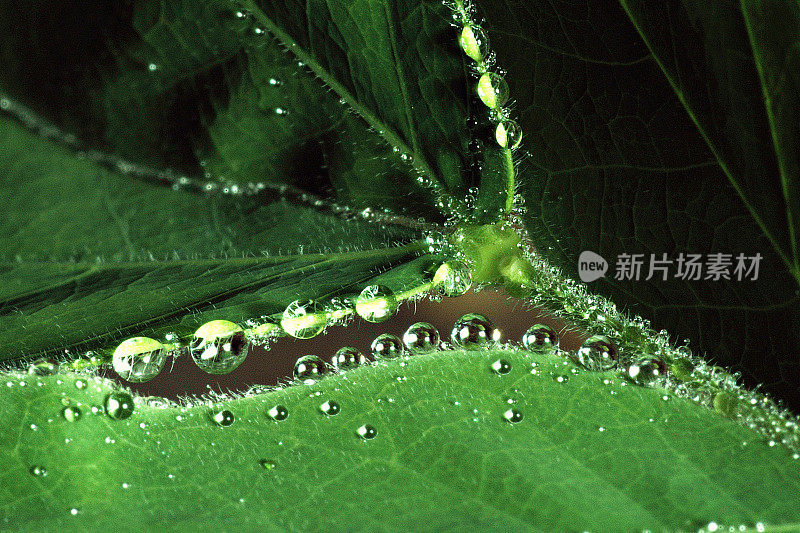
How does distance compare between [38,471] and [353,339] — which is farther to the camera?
[353,339]

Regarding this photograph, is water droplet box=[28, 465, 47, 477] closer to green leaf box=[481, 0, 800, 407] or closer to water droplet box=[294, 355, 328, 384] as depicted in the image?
water droplet box=[294, 355, 328, 384]

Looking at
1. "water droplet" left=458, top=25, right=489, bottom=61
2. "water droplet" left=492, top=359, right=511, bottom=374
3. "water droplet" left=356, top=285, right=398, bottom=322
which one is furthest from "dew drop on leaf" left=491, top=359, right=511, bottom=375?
"water droplet" left=458, top=25, right=489, bottom=61

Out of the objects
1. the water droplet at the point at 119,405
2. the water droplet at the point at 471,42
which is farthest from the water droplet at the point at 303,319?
the water droplet at the point at 471,42

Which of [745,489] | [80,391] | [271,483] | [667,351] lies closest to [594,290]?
[667,351]

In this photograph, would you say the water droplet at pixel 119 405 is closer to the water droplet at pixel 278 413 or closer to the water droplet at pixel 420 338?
the water droplet at pixel 278 413

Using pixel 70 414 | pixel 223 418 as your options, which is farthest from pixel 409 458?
pixel 70 414

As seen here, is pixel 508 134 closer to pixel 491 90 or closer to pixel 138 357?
pixel 491 90

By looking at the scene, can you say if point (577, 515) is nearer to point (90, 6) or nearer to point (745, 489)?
point (745, 489)
